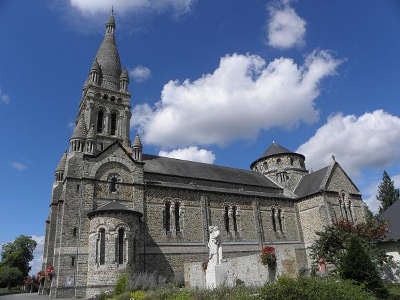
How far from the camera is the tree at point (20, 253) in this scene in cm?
5609

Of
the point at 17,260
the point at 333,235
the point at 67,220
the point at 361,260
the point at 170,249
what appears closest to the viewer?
the point at 361,260

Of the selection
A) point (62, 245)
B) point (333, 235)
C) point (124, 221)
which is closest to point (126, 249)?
point (124, 221)

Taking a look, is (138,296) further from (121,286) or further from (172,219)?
(172,219)

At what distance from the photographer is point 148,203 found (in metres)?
28.3

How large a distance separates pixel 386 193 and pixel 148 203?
39.2 meters

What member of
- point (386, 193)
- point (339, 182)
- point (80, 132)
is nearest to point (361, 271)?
point (80, 132)

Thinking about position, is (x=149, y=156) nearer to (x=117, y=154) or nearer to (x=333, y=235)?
(x=117, y=154)

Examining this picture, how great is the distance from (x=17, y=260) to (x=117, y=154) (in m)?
42.2

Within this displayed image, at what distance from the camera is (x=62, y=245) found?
23.7m

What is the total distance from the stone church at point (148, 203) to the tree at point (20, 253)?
32.2 metres

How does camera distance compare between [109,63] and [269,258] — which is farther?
[109,63]

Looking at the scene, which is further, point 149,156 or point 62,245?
point 149,156

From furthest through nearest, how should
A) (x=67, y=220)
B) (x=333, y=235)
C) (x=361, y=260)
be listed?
(x=67, y=220) → (x=333, y=235) → (x=361, y=260)

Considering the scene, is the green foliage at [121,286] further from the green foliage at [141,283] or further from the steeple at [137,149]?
the steeple at [137,149]
